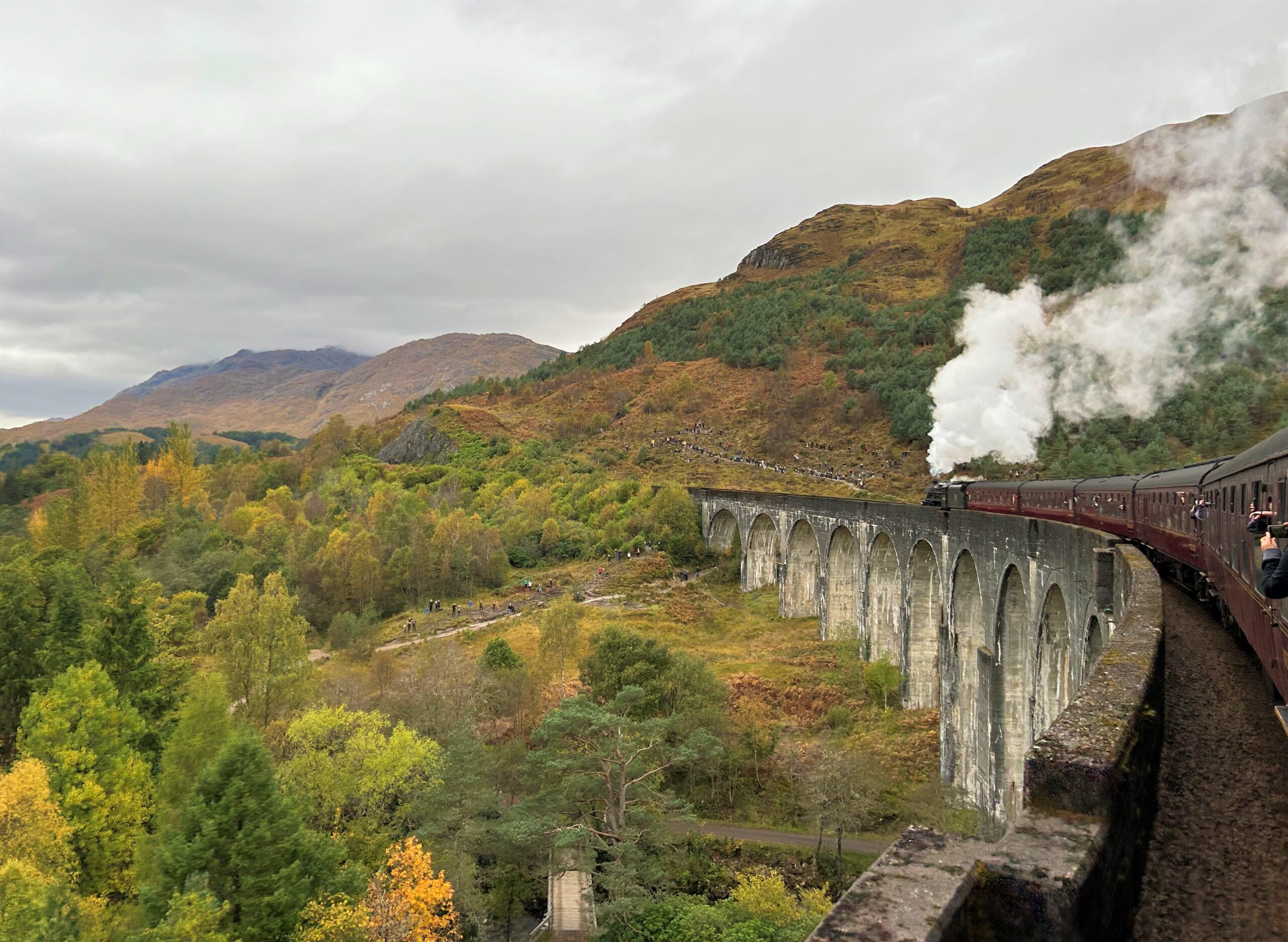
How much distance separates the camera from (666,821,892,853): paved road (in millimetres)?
19766

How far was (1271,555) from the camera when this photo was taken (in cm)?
496

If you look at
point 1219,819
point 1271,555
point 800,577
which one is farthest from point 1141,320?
point 1219,819

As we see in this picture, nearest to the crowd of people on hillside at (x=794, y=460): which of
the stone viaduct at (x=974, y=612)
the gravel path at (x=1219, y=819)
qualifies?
the stone viaduct at (x=974, y=612)

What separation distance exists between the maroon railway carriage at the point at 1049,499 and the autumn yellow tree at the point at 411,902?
656 inches

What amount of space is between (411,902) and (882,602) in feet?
68.6

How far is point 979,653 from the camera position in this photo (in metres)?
19.6

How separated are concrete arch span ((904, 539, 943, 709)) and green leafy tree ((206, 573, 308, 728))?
2177cm

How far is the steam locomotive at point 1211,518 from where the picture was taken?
244 inches

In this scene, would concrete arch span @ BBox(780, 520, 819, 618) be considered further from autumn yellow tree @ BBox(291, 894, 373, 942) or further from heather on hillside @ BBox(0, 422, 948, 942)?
autumn yellow tree @ BBox(291, 894, 373, 942)

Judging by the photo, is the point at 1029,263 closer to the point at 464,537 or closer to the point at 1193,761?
the point at 464,537

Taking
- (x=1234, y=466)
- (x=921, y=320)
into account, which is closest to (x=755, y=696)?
(x=1234, y=466)

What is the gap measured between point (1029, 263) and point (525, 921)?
10694 cm

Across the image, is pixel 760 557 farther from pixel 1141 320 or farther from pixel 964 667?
pixel 1141 320

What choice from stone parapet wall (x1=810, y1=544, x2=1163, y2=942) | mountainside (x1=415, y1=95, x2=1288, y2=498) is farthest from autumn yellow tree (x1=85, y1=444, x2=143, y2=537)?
stone parapet wall (x1=810, y1=544, x2=1163, y2=942)
